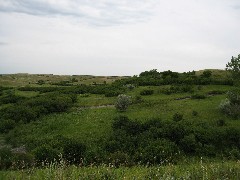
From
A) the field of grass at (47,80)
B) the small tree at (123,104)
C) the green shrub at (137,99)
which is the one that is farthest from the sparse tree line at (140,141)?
the field of grass at (47,80)

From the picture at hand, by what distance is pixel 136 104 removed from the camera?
43.7 metres

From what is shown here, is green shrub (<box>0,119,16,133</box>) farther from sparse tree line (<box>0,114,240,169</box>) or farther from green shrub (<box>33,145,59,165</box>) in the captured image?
green shrub (<box>33,145,59,165</box>)

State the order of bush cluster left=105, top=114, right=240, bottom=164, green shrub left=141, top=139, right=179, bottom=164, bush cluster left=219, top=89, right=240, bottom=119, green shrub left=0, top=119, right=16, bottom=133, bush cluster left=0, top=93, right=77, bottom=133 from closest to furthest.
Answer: green shrub left=141, top=139, right=179, bottom=164
bush cluster left=105, top=114, right=240, bottom=164
bush cluster left=219, top=89, right=240, bottom=119
green shrub left=0, top=119, right=16, bottom=133
bush cluster left=0, top=93, right=77, bottom=133

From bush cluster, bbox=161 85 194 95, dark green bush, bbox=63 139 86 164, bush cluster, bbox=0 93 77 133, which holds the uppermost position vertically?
bush cluster, bbox=161 85 194 95

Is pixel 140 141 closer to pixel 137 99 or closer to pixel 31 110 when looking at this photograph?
pixel 137 99

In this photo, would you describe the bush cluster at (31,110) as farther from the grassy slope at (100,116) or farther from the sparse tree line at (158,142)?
the sparse tree line at (158,142)

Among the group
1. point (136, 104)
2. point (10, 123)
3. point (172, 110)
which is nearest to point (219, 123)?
point (172, 110)

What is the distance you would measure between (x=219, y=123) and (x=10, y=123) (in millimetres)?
22535

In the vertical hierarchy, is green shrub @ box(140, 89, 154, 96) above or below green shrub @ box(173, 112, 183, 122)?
above

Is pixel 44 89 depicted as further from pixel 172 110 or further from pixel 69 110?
pixel 172 110

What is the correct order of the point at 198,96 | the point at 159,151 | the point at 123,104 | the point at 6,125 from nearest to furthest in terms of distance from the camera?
the point at 159,151, the point at 6,125, the point at 123,104, the point at 198,96

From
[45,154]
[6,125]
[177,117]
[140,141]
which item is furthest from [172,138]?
[6,125]

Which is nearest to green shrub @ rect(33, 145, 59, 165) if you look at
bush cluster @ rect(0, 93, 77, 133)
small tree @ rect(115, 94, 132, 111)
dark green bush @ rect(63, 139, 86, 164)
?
dark green bush @ rect(63, 139, 86, 164)

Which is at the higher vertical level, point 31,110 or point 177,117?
point 177,117
